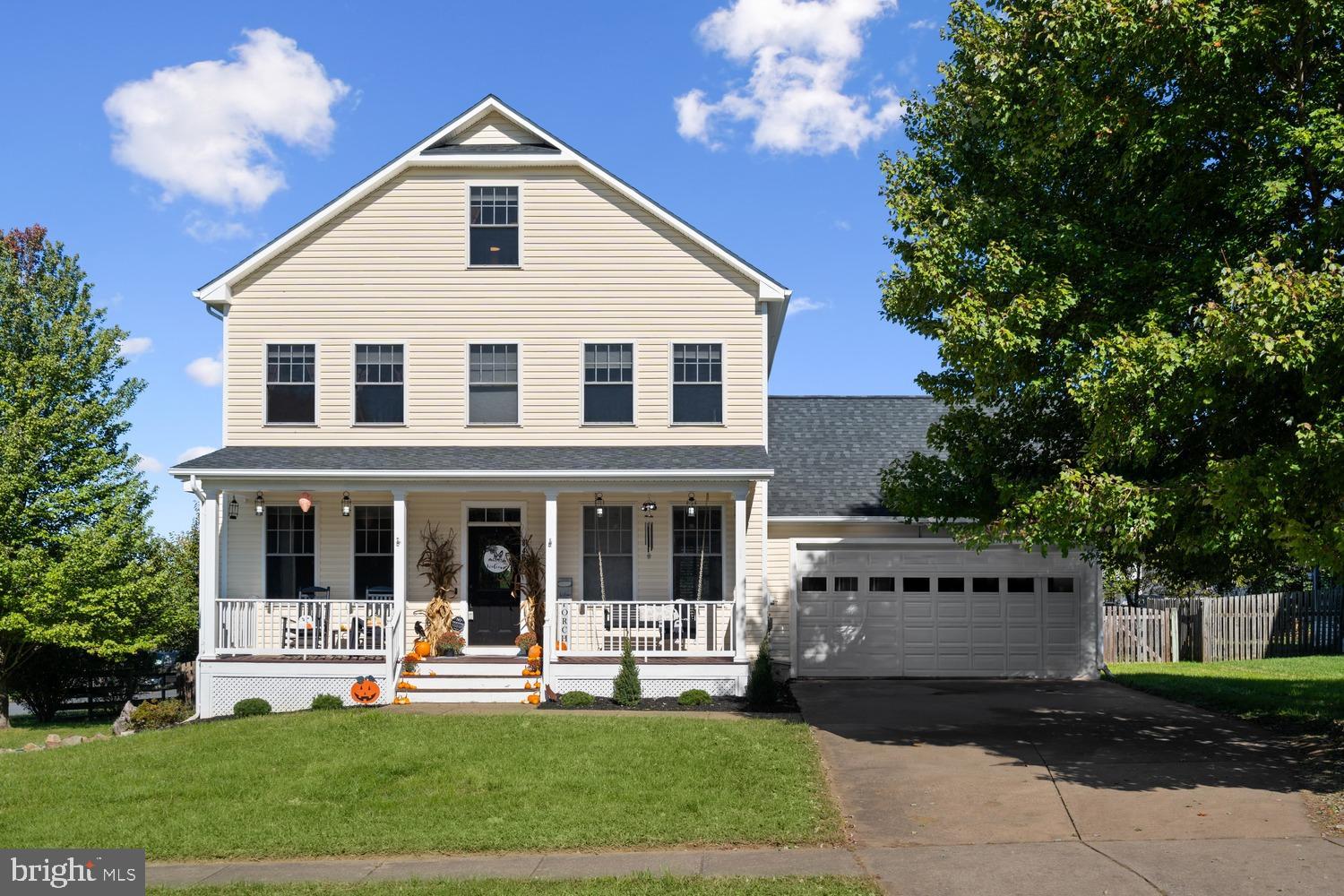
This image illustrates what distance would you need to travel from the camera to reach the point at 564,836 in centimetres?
921

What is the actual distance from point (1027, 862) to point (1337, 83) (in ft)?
25.5

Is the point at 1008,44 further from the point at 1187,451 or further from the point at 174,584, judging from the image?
the point at 174,584

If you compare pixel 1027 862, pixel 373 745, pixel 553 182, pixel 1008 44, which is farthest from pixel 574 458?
pixel 1027 862

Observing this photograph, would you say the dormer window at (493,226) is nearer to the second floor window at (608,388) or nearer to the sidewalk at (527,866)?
the second floor window at (608,388)

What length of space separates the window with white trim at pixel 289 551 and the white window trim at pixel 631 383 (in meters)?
4.59

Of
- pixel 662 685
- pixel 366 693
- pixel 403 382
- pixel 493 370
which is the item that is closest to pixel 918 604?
pixel 662 685

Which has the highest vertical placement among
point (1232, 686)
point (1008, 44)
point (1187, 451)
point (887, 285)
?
point (1008, 44)

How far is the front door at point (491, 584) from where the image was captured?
17.8 m

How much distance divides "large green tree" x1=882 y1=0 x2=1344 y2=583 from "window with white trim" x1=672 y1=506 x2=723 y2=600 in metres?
5.55

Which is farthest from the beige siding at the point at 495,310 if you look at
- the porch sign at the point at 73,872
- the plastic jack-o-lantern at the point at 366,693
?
the porch sign at the point at 73,872

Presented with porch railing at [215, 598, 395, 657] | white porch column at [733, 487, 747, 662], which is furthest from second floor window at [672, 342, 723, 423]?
porch railing at [215, 598, 395, 657]

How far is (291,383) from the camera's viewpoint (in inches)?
707

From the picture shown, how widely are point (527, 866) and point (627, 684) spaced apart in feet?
23.9

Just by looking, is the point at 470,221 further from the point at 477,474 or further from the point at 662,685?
the point at 662,685
